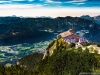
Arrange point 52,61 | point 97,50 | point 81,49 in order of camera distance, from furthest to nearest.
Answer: point 52,61 < point 81,49 < point 97,50

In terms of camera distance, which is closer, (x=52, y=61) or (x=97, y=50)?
(x=97, y=50)

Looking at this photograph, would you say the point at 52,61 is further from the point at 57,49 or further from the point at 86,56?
the point at 86,56

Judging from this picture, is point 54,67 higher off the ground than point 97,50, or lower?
lower

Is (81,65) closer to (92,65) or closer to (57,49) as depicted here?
(92,65)

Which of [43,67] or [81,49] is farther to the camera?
[43,67]

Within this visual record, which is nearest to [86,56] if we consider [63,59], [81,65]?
[81,65]

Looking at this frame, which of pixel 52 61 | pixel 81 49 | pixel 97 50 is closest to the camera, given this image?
pixel 97 50

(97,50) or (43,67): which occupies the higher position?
(97,50)

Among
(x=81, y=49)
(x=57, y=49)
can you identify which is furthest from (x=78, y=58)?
(x=57, y=49)
